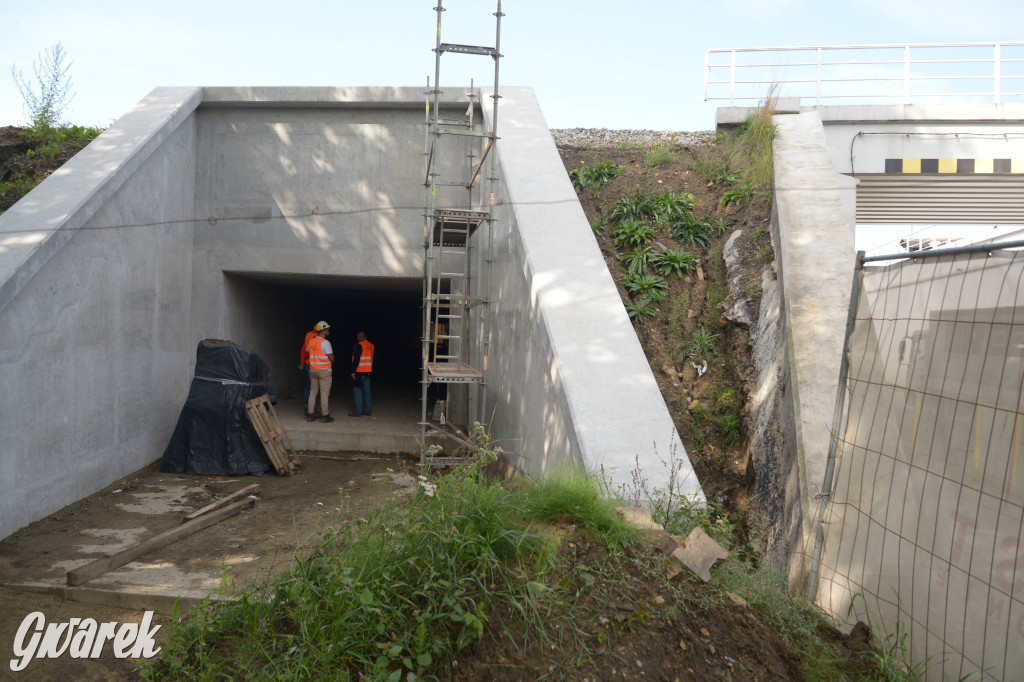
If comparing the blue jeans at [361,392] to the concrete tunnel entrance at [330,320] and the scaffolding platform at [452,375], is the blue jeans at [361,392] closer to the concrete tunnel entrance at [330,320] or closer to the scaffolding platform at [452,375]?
the concrete tunnel entrance at [330,320]

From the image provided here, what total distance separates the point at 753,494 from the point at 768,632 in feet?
7.91

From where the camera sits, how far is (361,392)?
37.9 ft

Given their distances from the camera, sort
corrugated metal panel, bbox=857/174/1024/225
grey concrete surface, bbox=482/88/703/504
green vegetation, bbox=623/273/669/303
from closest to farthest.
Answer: grey concrete surface, bbox=482/88/703/504 < green vegetation, bbox=623/273/669/303 < corrugated metal panel, bbox=857/174/1024/225

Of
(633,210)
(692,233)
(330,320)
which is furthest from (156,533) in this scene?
(330,320)

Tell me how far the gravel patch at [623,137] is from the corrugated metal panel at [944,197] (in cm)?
270

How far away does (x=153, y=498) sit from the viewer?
7.43m

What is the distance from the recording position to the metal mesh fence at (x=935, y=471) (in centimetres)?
259

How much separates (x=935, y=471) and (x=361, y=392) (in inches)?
383

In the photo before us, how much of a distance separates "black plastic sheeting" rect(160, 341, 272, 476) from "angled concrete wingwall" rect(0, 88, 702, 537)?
51 centimetres

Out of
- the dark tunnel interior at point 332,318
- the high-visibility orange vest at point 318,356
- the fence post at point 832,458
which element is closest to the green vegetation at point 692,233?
the fence post at point 832,458

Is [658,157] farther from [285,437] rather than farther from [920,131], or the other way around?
[285,437]

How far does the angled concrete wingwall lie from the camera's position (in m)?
5.65

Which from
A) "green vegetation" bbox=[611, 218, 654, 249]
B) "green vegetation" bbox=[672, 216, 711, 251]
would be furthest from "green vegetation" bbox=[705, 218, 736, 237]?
"green vegetation" bbox=[611, 218, 654, 249]

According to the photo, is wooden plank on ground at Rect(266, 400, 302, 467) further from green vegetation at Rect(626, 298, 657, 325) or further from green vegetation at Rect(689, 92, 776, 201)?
green vegetation at Rect(689, 92, 776, 201)
